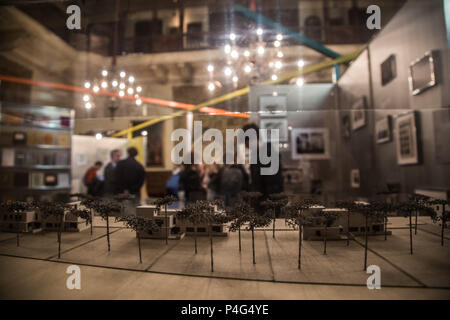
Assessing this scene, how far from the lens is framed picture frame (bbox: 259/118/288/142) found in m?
4.43

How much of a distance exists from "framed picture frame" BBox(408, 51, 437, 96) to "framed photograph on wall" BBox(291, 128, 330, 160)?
182 centimetres

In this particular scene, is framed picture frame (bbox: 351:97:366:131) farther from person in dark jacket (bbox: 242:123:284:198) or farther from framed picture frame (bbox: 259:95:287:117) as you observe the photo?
framed picture frame (bbox: 259:95:287:117)

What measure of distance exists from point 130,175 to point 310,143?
140 inches

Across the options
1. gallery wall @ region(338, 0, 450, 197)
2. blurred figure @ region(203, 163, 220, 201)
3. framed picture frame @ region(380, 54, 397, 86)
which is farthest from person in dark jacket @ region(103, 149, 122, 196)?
framed picture frame @ region(380, 54, 397, 86)

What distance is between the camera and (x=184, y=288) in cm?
273

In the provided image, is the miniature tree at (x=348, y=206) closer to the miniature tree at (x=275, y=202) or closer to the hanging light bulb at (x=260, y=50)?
the miniature tree at (x=275, y=202)

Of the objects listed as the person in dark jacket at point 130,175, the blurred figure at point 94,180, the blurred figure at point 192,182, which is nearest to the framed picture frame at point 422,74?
the blurred figure at point 192,182

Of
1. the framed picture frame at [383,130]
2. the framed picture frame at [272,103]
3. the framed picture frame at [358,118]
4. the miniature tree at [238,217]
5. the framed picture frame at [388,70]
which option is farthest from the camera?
the framed picture frame at [272,103]

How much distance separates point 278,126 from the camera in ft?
15.9

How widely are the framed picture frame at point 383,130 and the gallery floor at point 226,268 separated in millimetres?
1990

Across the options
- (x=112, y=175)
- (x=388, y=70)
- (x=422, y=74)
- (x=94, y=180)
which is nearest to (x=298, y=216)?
(x=112, y=175)

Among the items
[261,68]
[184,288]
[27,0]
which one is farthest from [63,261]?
[261,68]

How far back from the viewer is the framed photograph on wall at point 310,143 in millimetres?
5594
